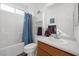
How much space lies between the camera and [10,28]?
4.00 ft

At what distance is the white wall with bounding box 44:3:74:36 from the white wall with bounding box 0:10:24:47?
44cm

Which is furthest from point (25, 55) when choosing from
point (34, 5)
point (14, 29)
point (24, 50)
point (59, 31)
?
point (34, 5)

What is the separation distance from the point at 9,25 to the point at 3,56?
48 centimetres

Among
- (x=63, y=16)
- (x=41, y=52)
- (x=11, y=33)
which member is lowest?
(x=41, y=52)

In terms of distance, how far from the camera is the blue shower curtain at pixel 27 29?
3.86 ft

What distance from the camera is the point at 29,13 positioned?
3.84 ft

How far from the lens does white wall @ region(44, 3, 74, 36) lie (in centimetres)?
115

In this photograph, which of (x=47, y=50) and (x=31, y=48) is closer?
(x=47, y=50)

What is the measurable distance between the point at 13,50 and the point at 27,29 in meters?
0.41

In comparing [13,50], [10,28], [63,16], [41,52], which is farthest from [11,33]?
[63,16]

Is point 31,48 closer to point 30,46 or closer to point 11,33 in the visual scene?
point 30,46

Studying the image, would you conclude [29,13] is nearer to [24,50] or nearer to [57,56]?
[24,50]

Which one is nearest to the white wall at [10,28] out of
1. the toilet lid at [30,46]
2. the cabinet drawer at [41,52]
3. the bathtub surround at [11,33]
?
the bathtub surround at [11,33]

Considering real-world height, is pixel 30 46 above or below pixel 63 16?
below
